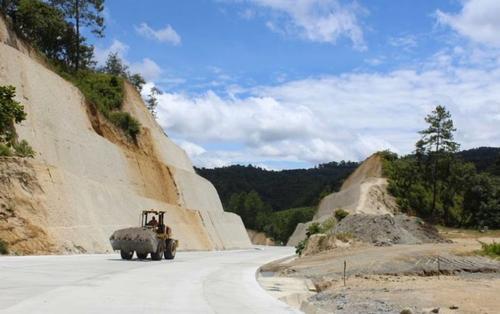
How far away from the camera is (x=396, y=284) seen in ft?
59.6

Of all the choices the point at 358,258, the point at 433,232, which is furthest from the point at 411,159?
the point at 358,258

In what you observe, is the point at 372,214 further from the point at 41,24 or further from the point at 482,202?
the point at 482,202

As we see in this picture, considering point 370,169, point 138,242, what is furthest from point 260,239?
point 138,242

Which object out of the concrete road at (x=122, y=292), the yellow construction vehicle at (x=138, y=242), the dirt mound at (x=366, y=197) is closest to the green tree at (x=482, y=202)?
the dirt mound at (x=366, y=197)

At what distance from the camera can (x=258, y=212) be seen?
15338 cm

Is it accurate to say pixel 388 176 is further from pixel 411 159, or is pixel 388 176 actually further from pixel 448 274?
pixel 448 274

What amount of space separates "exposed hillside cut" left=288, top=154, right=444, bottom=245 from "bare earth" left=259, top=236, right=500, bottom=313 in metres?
9.89

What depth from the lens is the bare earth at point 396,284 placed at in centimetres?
1322

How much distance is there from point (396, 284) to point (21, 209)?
21.7 metres

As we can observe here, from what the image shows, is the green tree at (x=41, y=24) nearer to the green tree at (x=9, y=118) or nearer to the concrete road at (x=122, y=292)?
the green tree at (x=9, y=118)

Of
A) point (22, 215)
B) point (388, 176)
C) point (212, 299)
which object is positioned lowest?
point (212, 299)

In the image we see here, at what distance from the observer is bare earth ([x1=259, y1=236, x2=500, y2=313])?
13219mm

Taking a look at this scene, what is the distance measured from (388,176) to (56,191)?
212ft

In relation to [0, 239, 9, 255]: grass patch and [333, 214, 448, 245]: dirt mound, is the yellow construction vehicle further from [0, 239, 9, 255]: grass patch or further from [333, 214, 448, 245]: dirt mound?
[333, 214, 448, 245]: dirt mound
